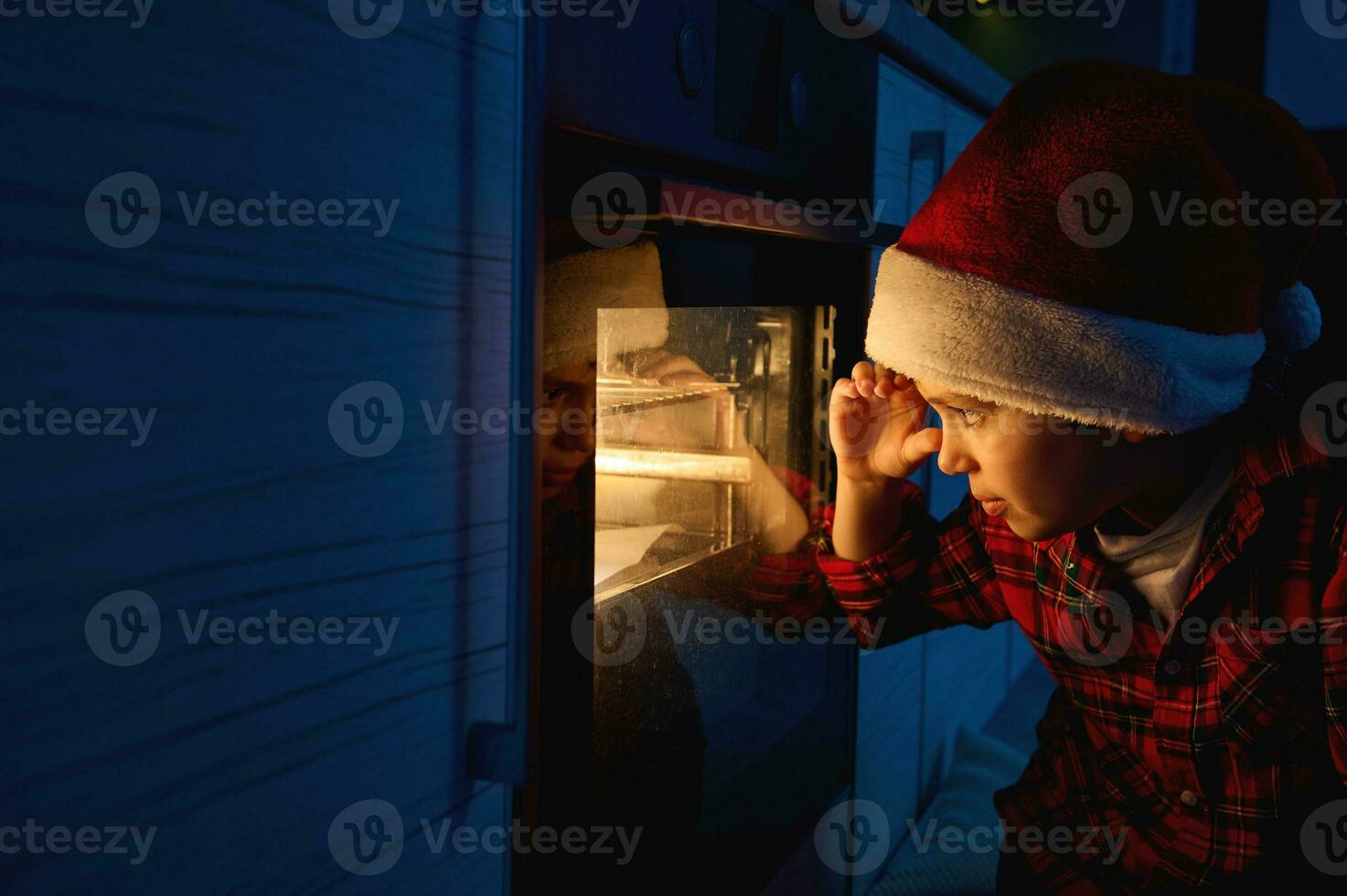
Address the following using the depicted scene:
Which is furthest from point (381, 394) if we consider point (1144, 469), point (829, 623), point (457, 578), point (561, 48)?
point (829, 623)

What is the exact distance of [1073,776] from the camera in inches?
41.4

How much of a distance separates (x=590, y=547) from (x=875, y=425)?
37 centimetres

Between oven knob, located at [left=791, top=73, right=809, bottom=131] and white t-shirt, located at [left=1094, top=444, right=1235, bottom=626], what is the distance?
428 mm

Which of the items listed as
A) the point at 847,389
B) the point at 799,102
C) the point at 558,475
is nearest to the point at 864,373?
the point at 847,389

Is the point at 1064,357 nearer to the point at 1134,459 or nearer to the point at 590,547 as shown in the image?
the point at 1134,459

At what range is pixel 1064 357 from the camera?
696mm

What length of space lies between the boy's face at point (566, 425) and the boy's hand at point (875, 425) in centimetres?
32

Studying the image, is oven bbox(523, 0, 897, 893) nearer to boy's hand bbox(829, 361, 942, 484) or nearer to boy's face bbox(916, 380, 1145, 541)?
boy's hand bbox(829, 361, 942, 484)

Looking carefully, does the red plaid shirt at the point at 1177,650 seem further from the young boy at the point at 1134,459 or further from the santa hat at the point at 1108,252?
the santa hat at the point at 1108,252

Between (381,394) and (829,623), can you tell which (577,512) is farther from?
(829,623)

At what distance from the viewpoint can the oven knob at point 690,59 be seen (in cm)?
77

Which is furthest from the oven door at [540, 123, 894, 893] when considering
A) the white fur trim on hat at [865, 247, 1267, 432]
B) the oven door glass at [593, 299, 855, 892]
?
the white fur trim on hat at [865, 247, 1267, 432]

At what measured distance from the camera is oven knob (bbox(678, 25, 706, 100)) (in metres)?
0.77

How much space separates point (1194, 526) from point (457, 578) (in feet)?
1.91
